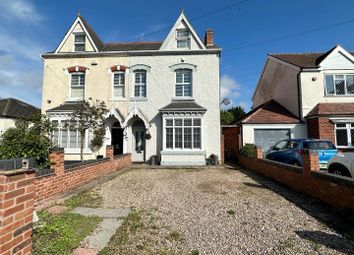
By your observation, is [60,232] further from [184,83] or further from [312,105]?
[312,105]

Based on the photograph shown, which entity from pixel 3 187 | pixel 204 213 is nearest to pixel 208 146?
pixel 204 213

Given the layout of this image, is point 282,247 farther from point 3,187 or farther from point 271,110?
point 271,110

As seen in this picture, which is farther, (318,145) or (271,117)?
(271,117)

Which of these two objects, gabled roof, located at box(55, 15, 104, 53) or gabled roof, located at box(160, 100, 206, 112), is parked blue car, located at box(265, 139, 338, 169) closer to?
gabled roof, located at box(160, 100, 206, 112)

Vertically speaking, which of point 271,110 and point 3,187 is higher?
point 271,110

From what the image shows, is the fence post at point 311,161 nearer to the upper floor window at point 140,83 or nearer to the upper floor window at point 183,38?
the upper floor window at point 140,83

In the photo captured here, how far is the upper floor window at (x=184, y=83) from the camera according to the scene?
56.1 feet

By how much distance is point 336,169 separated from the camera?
733 cm

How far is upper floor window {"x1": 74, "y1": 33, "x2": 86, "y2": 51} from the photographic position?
59.3 ft

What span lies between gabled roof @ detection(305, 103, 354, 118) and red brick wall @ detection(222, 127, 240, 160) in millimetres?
5445

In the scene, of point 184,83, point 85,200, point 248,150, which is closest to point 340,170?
point 85,200

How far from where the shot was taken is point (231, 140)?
757 inches

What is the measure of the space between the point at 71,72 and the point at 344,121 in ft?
67.4

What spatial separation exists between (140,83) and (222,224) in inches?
563
